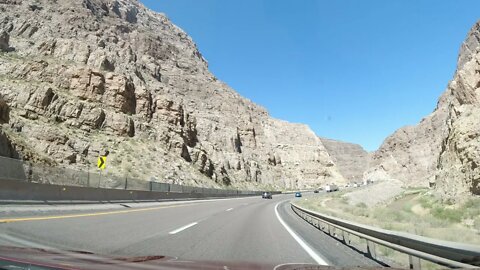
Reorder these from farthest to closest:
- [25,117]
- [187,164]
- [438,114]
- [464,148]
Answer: [438,114] → [187,164] → [25,117] → [464,148]

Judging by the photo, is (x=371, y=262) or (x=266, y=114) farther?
(x=266, y=114)

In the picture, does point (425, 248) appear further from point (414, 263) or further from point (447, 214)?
point (447, 214)

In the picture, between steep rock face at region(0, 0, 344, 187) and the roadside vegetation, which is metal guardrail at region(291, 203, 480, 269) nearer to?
the roadside vegetation

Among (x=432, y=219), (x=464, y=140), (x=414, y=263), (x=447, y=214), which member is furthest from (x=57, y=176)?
(x=464, y=140)

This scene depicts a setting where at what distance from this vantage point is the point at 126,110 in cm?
6475

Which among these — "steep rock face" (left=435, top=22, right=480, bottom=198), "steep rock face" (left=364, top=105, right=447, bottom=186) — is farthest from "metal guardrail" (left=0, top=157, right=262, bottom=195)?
"steep rock face" (left=364, top=105, right=447, bottom=186)

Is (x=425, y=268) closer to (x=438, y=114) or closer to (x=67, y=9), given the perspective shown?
(x=67, y=9)

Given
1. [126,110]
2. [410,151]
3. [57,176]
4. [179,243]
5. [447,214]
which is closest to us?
[179,243]

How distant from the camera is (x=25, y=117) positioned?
164 feet

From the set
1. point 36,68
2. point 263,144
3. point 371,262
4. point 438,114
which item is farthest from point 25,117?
point 438,114

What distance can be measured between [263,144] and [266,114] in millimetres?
22975

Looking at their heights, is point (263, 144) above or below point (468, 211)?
above

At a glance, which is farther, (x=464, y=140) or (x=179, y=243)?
(x=464, y=140)

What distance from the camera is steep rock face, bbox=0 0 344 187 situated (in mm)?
52000
